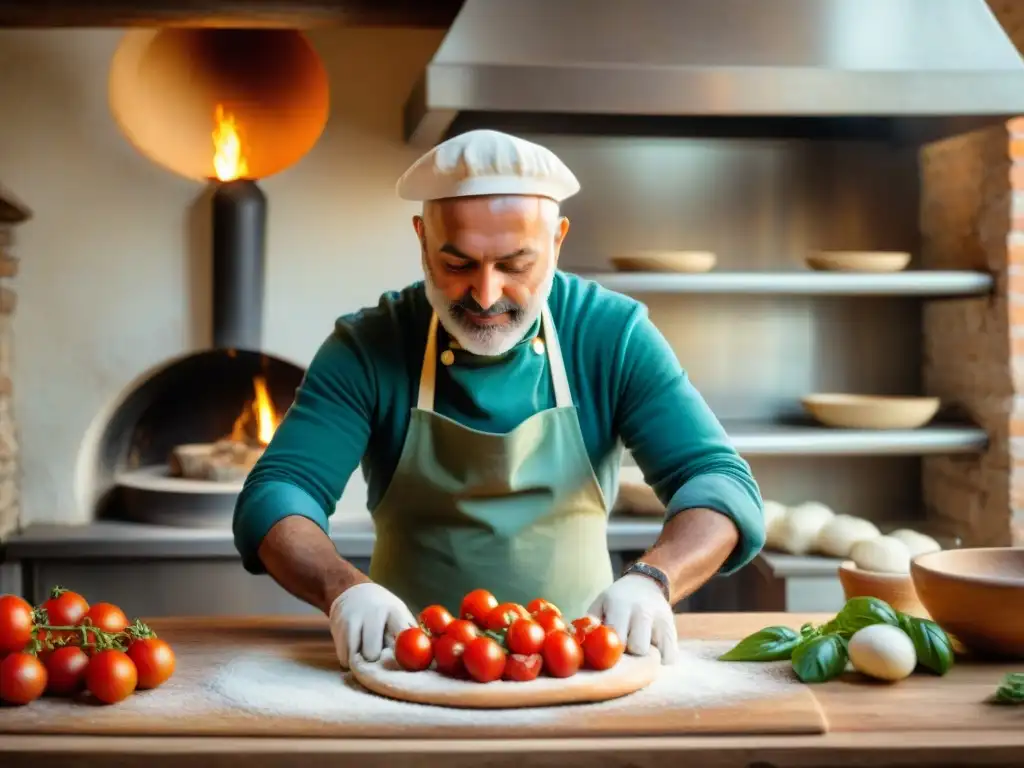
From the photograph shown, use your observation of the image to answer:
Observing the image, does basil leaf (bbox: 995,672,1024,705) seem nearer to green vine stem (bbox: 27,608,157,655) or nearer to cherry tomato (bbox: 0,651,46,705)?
green vine stem (bbox: 27,608,157,655)

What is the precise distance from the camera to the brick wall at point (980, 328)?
3.52 m

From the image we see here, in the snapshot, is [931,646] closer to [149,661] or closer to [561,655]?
[561,655]

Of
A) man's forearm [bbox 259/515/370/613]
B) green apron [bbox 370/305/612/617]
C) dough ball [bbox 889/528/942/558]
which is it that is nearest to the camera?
man's forearm [bbox 259/515/370/613]

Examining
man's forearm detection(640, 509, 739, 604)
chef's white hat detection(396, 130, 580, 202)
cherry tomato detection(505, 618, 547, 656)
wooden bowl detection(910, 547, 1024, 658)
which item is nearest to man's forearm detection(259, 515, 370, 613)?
cherry tomato detection(505, 618, 547, 656)

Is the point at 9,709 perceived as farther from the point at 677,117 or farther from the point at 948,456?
the point at 948,456

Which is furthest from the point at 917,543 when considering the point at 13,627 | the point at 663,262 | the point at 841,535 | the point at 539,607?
the point at 13,627

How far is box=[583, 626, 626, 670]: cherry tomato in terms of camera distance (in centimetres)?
157

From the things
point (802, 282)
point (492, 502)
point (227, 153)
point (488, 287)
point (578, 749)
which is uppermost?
point (227, 153)

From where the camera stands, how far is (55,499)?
3771 mm

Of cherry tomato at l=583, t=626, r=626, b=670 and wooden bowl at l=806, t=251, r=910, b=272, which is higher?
wooden bowl at l=806, t=251, r=910, b=272

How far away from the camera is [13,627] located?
1558mm

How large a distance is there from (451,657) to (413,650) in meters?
0.05

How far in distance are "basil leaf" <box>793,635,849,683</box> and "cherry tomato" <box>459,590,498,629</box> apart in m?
0.41

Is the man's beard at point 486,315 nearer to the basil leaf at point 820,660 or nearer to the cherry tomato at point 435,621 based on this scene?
the cherry tomato at point 435,621
